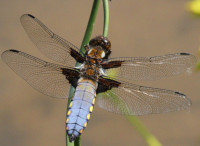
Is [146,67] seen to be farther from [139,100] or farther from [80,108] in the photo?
[80,108]

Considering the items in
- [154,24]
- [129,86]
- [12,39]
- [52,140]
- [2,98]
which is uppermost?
[154,24]

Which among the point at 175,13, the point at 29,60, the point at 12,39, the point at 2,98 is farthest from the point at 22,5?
the point at 29,60

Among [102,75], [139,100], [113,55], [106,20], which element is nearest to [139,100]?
[139,100]

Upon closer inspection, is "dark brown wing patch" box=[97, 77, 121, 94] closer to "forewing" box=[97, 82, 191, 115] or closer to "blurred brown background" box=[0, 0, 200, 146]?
"forewing" box=[97, 82, 191, 115]

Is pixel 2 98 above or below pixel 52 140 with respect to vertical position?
above

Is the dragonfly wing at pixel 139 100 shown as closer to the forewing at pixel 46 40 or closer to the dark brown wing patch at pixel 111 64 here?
the dark brown wing patch at pixel 111 64

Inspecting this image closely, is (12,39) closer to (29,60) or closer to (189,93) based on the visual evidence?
(189,93)

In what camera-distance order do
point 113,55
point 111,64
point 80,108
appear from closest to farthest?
point 80,108 < point 111,64 < point 113,55
